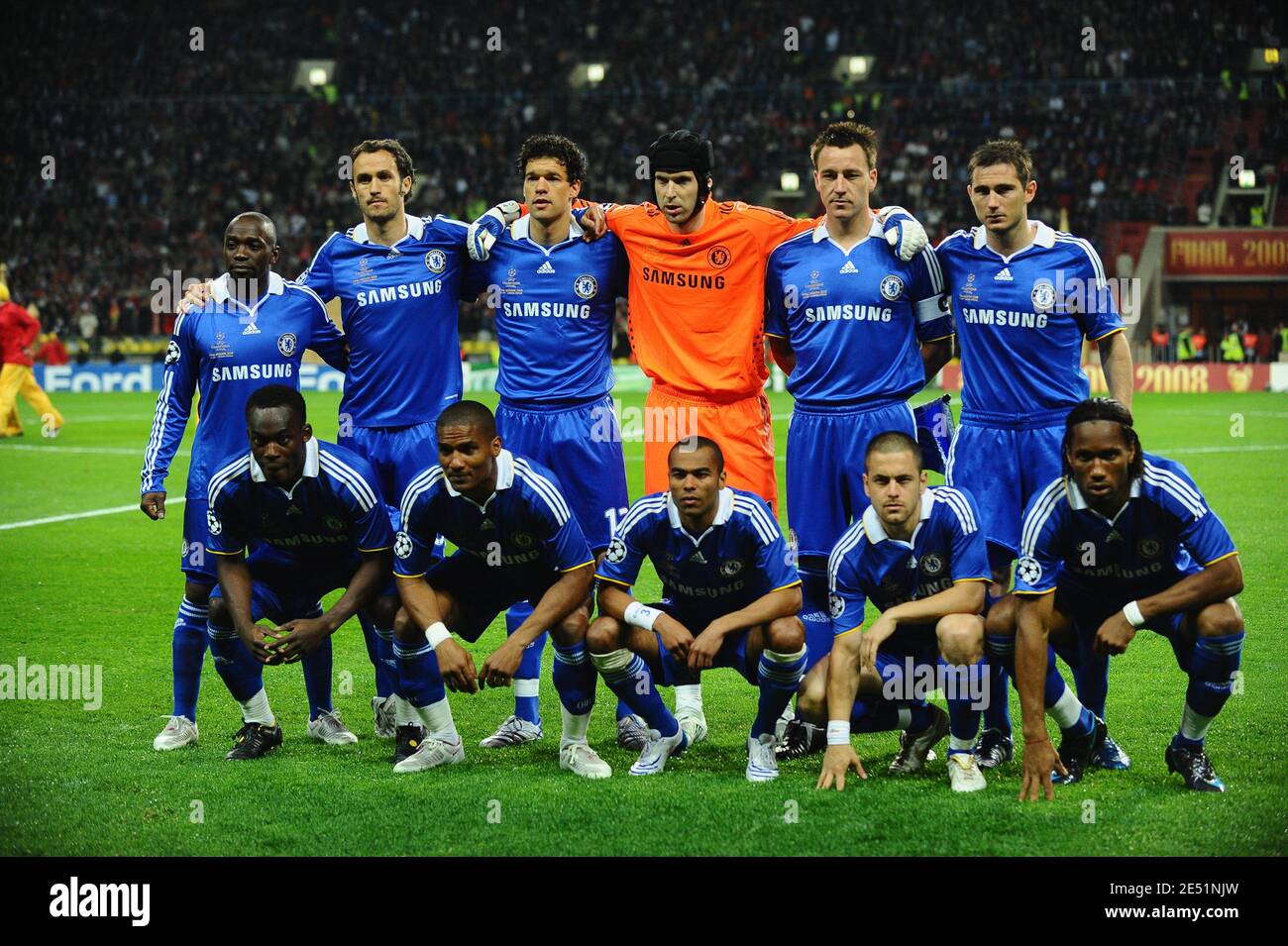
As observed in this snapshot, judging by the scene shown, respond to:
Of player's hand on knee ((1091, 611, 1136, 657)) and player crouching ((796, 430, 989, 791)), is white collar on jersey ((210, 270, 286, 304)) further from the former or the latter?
player's hand on knee ((1091, 611, 1136, 657))

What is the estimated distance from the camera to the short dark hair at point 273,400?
18.9ft

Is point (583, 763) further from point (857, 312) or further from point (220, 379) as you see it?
point (220, 379)

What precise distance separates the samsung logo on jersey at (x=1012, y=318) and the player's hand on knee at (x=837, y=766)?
6.48ft

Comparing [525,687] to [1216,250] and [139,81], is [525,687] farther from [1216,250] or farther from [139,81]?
[139,81]

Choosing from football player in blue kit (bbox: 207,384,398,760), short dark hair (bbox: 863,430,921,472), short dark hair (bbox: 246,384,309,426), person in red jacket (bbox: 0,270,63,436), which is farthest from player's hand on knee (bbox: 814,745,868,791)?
person in red jacket (bbox: 0,270,63,436)

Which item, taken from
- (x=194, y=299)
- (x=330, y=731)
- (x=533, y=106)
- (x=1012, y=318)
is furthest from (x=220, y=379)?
(x=533, y=106)

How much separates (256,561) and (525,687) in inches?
49.8

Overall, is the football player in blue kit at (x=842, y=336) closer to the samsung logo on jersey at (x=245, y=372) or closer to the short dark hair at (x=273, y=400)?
the short dark hair at (x=273, y=400)

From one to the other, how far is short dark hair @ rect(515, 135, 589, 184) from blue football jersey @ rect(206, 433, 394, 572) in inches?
62.5

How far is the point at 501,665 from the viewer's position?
548 cm

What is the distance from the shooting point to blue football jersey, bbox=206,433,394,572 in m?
5.90

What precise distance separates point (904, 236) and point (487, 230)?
1.90 meters
